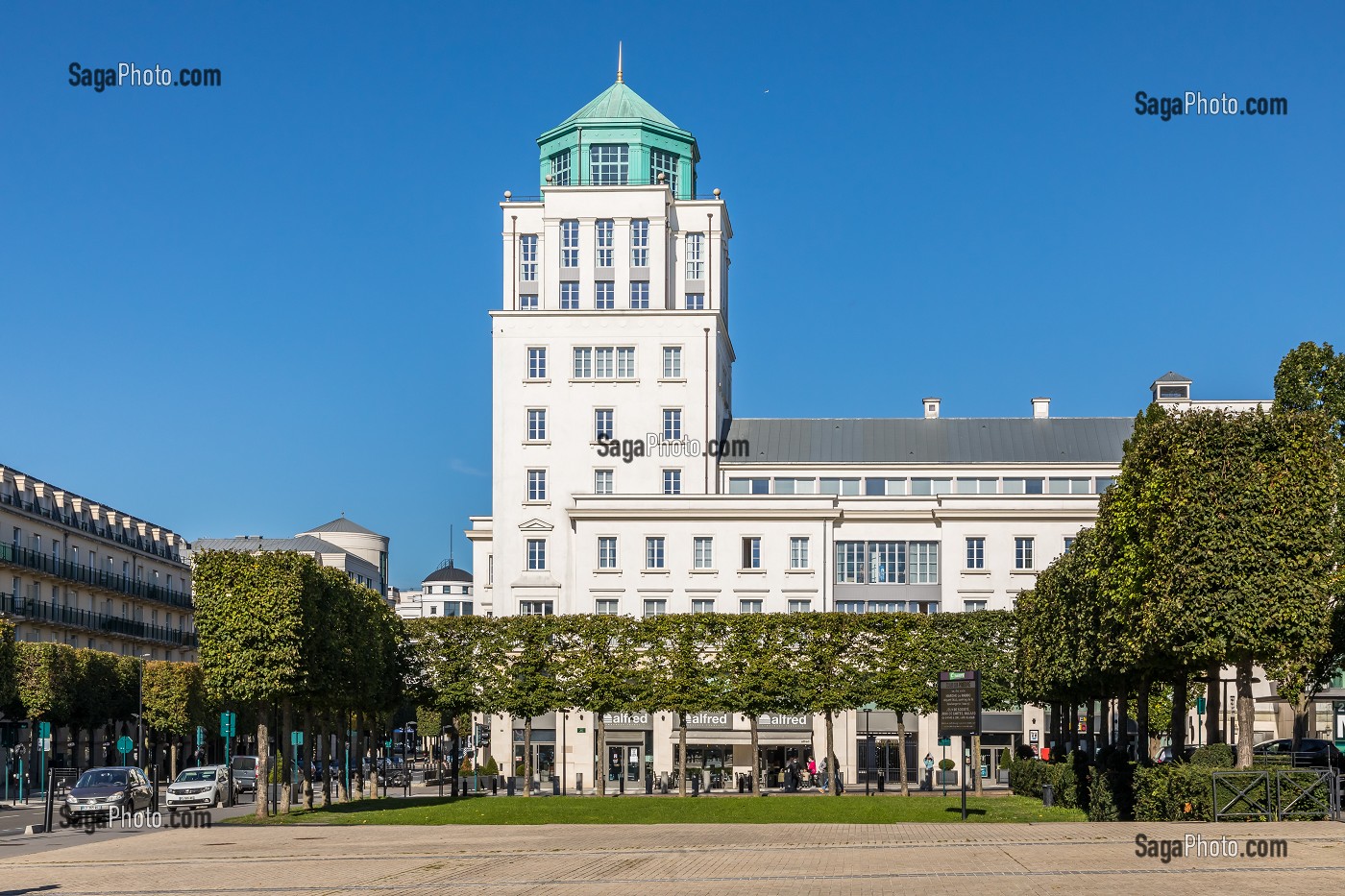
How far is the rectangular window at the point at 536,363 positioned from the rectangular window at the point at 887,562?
2145 cm

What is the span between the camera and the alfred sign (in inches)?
1762

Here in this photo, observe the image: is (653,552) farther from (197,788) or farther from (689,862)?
(689,862)

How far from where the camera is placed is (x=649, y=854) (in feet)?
108

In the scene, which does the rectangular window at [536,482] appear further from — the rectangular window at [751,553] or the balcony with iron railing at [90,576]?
the balcony with iron railing at [90,576]

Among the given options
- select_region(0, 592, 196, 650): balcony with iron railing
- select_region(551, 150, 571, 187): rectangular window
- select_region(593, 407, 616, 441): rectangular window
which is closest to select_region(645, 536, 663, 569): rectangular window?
select_region(593, 407, 616, 441): rectangular window

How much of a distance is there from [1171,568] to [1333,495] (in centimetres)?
416

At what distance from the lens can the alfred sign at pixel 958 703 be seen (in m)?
44.8

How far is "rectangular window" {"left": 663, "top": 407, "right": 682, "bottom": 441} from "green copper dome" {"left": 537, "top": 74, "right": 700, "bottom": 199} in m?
14.4

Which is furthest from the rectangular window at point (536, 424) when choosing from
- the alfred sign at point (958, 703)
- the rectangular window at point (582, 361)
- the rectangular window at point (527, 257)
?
the alfred sign at point (958, 703)

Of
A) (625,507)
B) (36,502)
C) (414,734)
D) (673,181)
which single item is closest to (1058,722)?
(625,507)

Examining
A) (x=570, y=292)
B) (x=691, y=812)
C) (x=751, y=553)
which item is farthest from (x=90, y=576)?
(x=691, y=812)

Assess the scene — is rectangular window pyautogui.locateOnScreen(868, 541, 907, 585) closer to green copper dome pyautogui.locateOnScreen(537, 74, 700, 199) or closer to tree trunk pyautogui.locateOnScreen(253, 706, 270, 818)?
green copper dome pyautogui.locateOnScreen(537, 74, 700, 199)

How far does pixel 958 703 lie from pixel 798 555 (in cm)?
4428

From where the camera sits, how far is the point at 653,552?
8925 centimetres
